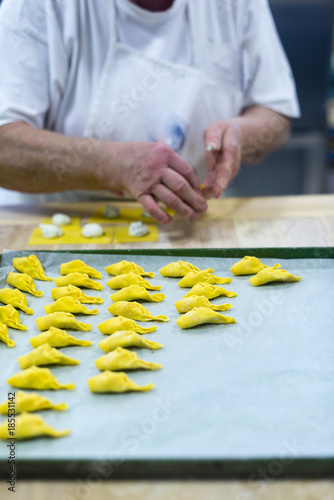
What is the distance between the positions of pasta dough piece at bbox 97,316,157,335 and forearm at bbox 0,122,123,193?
0.62 meters

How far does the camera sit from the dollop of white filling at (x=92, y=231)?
1615 millimetres

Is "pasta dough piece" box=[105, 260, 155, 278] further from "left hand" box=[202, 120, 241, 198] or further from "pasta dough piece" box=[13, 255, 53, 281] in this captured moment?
"left hand" box=[202, 120, 241, 198]

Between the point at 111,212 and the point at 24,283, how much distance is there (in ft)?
1.68

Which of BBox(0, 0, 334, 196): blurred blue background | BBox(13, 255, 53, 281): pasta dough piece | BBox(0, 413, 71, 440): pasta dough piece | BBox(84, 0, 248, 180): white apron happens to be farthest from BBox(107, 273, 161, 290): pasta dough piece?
BBox(0, 0, 334, 196): blurred blue background

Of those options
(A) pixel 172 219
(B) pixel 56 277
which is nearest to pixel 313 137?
(A) pixel 172 219

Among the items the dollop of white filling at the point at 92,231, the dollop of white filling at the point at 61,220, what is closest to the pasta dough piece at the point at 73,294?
the dollop of white filling at the point at 92,231

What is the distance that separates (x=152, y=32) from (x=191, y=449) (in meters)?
1.48

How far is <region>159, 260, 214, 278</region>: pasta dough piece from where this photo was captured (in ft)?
4.51

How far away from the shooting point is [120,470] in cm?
77

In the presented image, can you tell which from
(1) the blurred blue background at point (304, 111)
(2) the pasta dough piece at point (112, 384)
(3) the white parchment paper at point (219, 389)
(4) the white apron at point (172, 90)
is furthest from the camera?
(1) the blurred blue background at point (304, 111)

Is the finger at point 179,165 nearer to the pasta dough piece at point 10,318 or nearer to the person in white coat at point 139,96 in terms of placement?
the person in white coat at point 139,96

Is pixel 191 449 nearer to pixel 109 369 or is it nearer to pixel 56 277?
pixel 109 369

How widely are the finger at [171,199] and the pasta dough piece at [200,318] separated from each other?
501mm

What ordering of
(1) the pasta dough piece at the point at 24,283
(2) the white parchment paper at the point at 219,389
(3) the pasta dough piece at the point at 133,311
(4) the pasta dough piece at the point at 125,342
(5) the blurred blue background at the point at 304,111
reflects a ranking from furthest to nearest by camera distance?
1. (5) the blurred blue background at the point at 304,111
2. (1) the pasta dough piece at the point at 24,283
3. (3) the pasta dough piece at the point at 133,311
4. (4) the pasta dough piece at the point at 125,342
5. (2) the white parchment paper at the point at 219,389
